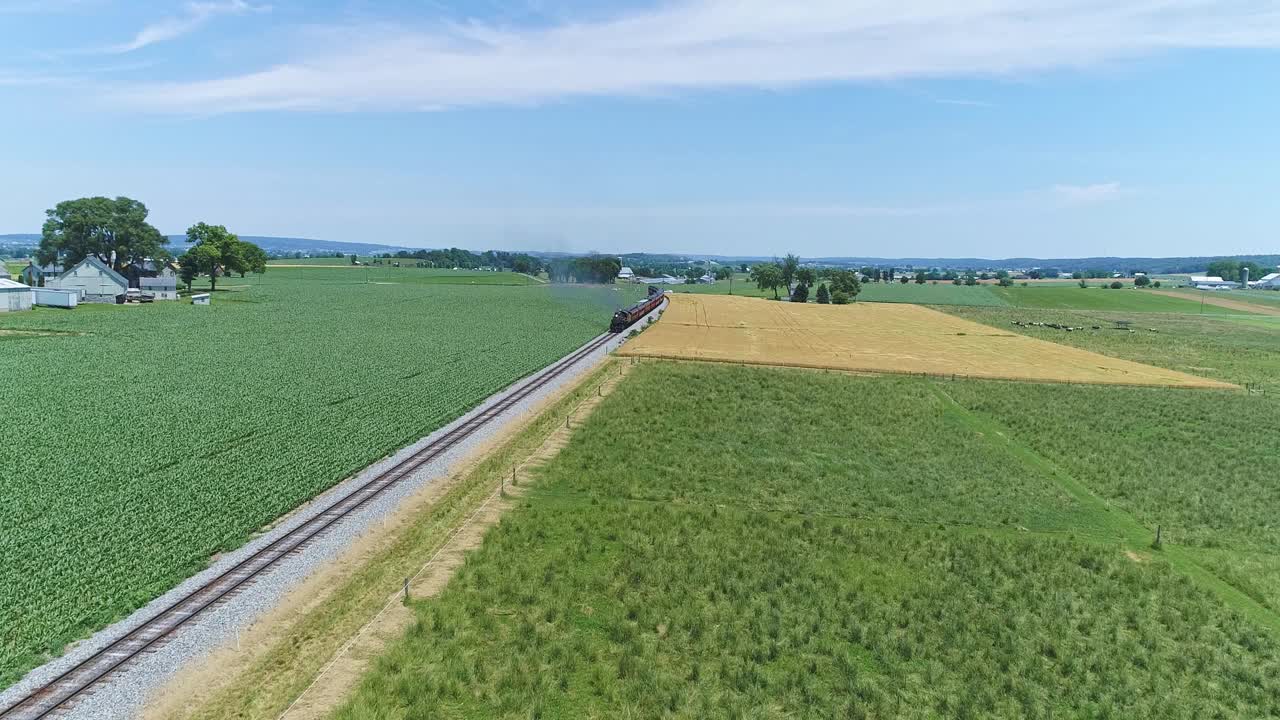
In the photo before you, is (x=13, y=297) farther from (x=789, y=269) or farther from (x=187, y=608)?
(x=789, y=269)

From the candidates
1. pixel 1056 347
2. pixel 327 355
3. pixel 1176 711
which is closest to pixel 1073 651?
pixel 1176 711

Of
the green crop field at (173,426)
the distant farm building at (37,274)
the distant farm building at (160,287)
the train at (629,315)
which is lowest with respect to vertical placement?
the green crop field at (173,426)

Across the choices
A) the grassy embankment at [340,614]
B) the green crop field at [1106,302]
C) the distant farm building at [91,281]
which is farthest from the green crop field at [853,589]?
the green crop field at [1106,302]

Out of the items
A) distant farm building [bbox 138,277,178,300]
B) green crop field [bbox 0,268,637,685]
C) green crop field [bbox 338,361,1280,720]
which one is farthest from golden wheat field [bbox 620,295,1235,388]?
distant farm building [bbox 138,277,178,300]

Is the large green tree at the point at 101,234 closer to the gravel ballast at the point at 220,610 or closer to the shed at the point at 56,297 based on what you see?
the shed at the point at 56,297

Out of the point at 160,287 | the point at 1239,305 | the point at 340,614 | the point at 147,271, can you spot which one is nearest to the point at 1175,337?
the point at 1239,305
